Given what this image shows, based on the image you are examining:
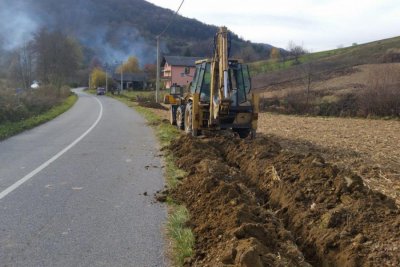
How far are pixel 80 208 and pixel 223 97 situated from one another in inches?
275

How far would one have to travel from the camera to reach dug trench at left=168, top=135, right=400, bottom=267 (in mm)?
4430

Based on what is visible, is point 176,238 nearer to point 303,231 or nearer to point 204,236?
point 204,236

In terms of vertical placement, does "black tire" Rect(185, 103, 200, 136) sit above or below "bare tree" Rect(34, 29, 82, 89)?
below

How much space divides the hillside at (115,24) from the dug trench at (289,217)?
463 ft

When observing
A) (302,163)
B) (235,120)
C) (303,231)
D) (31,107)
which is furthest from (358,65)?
(303,231)

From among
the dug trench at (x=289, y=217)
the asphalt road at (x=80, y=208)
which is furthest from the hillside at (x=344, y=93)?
the dug trench at (x=289, y=217)

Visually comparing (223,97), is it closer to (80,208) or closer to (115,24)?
(80,208)

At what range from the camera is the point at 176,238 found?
5.20 metres

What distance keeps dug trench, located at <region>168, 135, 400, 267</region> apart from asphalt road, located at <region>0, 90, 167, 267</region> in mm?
634

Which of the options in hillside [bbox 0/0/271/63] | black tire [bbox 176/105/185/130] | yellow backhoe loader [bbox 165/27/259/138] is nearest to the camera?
yellow backhoe loader [bbox 165/27/259/138]

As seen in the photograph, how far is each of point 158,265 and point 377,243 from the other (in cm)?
222

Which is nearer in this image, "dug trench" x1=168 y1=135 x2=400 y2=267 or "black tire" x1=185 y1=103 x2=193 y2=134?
"dug trench" x1=168 y1=135 x2=400 y2=267

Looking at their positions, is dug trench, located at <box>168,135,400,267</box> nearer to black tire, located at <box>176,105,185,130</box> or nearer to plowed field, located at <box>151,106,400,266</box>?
plowed field, located at <box>151,106,400,266</box>

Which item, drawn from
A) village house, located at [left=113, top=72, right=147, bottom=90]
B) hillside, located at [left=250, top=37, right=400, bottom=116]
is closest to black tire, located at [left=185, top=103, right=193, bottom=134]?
hillside, located at [left=250, top=37, right=400, bottom=116]
